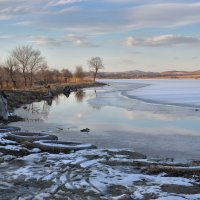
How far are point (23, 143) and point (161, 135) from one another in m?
5.98

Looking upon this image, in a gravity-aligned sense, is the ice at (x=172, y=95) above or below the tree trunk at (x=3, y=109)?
below

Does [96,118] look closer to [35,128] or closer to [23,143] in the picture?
[35,128]

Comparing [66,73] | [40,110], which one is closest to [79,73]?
[66,73]

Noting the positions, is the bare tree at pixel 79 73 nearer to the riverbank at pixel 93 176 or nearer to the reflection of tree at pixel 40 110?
the reflection of tree at pixel 40 110

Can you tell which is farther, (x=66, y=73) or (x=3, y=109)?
(x=66, y=73)

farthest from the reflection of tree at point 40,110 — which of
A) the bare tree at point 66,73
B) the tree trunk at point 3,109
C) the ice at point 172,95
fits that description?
the bare tree at point 66,73

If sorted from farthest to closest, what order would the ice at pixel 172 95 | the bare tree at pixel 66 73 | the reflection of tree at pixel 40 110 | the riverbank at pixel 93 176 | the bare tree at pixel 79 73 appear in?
the bare tree at pixel 79 73
the bare tree at pixel 66 73
the ice at pixel 172 95
the reflection of tree at pixel 40 110
the riverbank at pixel 93 176

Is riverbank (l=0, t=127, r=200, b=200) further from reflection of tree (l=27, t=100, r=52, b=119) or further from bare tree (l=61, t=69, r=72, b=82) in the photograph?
bare tree (l=61, t=69, r=72, b=82)

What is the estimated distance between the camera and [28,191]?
8805 millimetres

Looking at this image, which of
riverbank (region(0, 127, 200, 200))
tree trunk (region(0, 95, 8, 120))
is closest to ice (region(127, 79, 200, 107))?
tree trunk (region(0, 95, 8, 120))

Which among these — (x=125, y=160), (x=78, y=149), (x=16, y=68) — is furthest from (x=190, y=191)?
(x=16, y=68)

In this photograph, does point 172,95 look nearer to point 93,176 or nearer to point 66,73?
point 93,176

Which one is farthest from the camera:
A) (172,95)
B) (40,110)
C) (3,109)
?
(172,95)

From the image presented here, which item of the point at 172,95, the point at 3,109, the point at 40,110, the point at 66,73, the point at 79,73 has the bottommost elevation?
the point at 172,95
